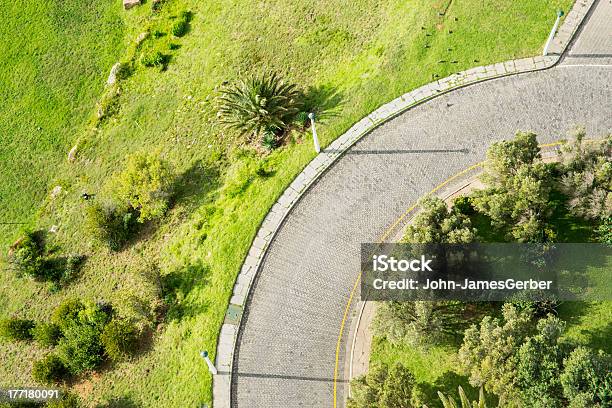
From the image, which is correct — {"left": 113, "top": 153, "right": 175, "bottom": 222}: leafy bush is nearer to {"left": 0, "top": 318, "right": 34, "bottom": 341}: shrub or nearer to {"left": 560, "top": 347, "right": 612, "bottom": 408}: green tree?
{"left": 0, "top": 318, "right": 34, "bottom": 341}: shrub

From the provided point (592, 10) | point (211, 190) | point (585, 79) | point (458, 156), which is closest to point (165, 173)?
point (211, 190)

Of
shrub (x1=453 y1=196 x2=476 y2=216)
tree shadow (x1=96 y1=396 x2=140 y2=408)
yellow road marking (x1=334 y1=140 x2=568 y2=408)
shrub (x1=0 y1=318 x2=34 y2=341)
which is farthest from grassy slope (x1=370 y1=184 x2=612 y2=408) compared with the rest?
shrub (x1=0 y1=318 x2=34 y2=341)

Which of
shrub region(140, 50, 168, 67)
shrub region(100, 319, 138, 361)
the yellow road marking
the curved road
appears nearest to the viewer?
the yellow road marking

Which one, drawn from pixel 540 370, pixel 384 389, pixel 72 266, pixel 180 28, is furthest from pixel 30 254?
pixel 540 370

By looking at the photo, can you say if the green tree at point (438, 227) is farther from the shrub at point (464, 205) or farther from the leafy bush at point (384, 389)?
the leafy bush at point (384, 389)

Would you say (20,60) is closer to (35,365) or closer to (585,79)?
(35,365)

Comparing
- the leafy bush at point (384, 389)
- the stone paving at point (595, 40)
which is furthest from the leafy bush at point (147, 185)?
the stone paving at point (595, 40)
